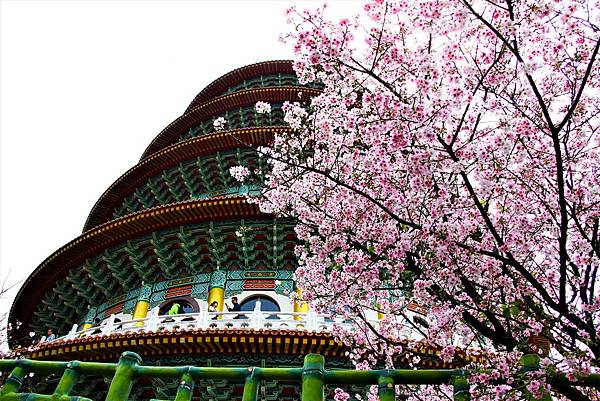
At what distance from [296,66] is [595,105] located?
429 cm

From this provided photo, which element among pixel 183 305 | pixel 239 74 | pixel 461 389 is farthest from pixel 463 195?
pixel 239 74

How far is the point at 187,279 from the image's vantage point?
1664cm

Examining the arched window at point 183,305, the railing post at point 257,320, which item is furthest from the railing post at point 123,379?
the arched window at point 183,305

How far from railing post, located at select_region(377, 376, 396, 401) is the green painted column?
3238 millimetres

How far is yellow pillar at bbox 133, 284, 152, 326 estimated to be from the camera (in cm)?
1605

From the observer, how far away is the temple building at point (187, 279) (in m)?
11.6

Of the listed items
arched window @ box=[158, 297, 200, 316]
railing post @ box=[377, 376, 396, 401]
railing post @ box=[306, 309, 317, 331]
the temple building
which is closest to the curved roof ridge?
the temple building

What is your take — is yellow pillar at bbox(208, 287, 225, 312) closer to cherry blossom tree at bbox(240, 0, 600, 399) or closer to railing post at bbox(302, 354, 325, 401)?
cherry blossom tree at bbox(240, 0, 600, 399)

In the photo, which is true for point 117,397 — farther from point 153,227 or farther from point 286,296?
point 153,227

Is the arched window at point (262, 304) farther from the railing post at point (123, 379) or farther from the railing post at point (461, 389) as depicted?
the railing post at point (461, 389)

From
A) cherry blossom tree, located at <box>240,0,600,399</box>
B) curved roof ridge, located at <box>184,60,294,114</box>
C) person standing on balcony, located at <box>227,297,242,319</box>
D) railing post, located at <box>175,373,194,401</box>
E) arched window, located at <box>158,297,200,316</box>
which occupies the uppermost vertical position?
curved roof ridge, located at <box>184,60,294,114</box>

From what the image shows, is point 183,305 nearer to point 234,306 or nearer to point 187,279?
point 187,279

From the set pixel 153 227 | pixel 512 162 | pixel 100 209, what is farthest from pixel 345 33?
pixel 100 209

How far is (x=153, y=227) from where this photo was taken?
54.0 feet
